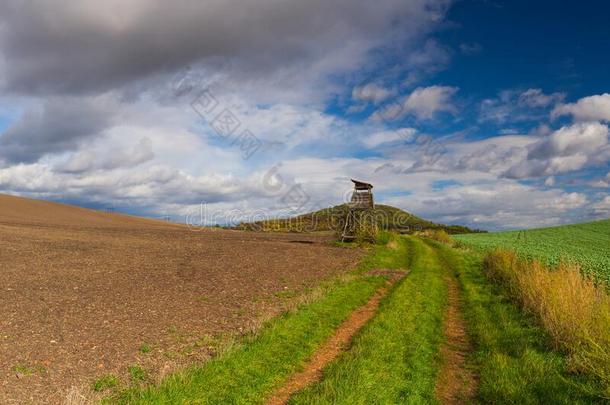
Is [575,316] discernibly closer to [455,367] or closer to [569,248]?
[455,367]

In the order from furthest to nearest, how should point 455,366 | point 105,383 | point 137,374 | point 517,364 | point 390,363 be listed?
point 455,366
point 390,363
point 517,364
point 137,374
point 105,383

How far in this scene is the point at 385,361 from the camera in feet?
38.5

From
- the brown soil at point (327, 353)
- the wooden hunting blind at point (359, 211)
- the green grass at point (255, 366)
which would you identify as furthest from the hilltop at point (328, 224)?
the green grass at point (255, 366)

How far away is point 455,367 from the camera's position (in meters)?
11.6

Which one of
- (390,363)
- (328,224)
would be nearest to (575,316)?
(390,363)

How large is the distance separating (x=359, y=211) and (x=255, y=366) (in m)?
44.2

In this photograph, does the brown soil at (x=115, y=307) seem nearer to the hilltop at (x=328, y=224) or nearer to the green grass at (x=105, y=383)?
the green grass at (x=105, y=383)

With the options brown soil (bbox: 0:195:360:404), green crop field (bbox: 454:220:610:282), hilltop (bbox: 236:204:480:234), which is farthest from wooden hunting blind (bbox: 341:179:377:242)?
brown soil (bbox: 0:195:360:404)

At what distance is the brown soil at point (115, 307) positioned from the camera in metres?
10.5

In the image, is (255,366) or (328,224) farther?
(328,224)

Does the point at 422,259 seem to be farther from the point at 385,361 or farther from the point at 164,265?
the point at 385,361

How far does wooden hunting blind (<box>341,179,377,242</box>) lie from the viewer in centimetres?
5362

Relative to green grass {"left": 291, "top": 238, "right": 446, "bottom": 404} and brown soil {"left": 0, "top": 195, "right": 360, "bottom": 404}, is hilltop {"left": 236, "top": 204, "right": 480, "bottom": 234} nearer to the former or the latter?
brown soil {"left": 0, "top": 195, "right": 360, "bottom": 404}

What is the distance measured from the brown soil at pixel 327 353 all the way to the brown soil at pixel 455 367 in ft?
9.82
